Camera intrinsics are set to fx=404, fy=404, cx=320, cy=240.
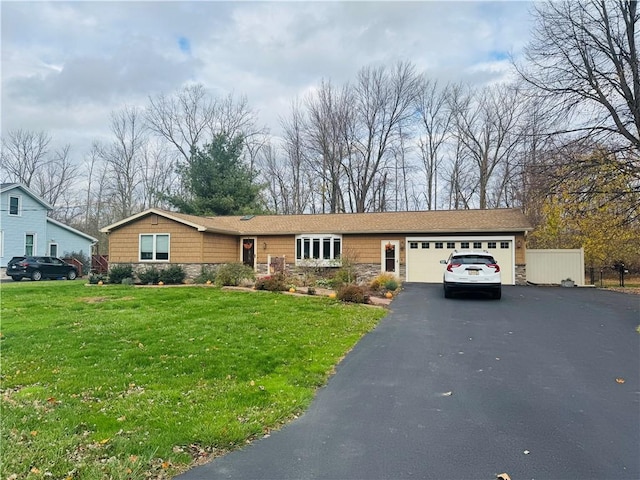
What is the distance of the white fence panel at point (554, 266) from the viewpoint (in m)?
19.2

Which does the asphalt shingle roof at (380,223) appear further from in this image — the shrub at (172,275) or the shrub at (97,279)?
the shrub at (97,279)

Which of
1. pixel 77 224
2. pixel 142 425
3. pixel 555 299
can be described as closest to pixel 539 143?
pixel 555 299

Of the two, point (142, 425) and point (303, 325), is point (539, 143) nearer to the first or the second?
point (303, 325)

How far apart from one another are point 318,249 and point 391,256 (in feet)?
12.5

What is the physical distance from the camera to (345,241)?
20.9 metres

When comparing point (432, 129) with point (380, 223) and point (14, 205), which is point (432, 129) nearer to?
point (380, 223)

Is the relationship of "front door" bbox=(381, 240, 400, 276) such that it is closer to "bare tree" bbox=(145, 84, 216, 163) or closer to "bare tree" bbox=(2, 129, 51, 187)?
"bare tree" bbox=(145, 84, 216, 163)

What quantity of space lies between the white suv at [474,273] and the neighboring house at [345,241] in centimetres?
588

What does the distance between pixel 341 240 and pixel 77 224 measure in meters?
31.2

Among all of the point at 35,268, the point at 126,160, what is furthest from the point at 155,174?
the point at 35,268

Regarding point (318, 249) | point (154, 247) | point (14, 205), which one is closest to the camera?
point (154, 247)

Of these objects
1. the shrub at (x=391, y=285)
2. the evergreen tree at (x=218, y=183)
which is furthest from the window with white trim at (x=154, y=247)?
the shrub at (x=391, y=285)

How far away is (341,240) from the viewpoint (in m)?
20.9

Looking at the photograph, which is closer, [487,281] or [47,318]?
[47,318]
